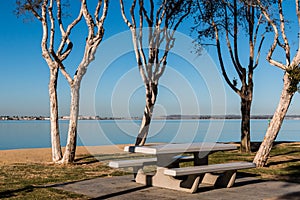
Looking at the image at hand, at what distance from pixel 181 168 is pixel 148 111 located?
377 inches

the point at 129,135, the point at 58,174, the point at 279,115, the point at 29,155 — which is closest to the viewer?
the point at 58,174

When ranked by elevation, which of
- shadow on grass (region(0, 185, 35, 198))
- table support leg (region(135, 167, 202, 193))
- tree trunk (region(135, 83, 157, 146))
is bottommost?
shadow on grass (region(0, 185, 35, 198))

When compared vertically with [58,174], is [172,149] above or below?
above

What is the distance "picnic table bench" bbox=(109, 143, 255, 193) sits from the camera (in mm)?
7449

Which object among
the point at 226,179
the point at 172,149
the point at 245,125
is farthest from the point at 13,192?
the point at 245,125

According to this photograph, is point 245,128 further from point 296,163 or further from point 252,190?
point 252,190

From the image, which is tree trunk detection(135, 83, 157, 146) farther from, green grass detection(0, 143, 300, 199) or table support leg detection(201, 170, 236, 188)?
table support leg detection(201, 170, 236, 188)

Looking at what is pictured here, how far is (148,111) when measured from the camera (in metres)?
16.9

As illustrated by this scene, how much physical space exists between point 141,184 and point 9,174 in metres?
3.62

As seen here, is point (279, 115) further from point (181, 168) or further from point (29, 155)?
point (29, 155)

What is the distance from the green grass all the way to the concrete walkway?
18.4 inches

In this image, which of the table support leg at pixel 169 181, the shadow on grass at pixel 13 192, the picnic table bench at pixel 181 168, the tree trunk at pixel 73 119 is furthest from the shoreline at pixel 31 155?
the picnic table bench at pixel 181 168

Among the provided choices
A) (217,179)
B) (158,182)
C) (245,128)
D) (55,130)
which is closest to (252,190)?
(217,179)

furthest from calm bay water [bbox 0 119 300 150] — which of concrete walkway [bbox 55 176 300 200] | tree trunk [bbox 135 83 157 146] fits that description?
concrete walkway [bbox 55 176 300 200]
